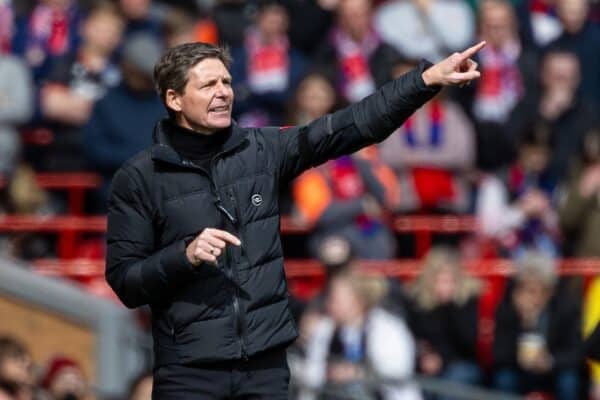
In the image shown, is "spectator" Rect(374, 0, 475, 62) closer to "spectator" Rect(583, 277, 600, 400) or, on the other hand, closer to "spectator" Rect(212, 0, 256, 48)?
"spectator" Rect(212, 0, 256, 48)

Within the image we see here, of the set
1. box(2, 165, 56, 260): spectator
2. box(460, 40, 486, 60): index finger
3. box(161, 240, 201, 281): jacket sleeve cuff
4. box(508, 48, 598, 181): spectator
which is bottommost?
box(2, 165, 56, 260): spectator

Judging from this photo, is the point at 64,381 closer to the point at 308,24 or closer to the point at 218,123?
the point at 308,24

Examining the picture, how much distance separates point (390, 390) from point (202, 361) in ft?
15.7

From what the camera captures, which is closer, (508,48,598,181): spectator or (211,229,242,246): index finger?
(211,229,242,246): index finger

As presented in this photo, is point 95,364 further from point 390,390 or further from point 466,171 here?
point 466,171

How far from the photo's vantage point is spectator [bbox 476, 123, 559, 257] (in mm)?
11969

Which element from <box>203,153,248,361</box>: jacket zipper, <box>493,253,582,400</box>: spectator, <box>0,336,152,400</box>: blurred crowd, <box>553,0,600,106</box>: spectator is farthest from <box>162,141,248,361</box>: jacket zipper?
<box>553,0,600,106</box>: spectator

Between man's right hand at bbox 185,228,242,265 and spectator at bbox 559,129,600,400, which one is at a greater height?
man's right hand at bbox 185,228,242,265

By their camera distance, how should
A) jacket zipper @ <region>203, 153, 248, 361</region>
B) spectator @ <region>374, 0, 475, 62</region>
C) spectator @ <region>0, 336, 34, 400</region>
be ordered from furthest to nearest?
spectator @ <region>374, 0, 475, 62</region> < spectator @ <region>0, 336, 34, 400</region> < jacket zipper @ <region>203, 153, 248, 361</region>

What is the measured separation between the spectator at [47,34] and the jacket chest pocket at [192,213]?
7.03 meters

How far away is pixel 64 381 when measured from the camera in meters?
9.95

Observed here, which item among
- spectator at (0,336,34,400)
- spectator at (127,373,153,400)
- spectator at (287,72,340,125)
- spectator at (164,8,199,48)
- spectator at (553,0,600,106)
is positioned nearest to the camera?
spectator at (127,373,153,400)

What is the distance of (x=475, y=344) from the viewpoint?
10945 mm

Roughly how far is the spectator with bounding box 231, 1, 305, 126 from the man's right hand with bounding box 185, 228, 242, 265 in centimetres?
675
